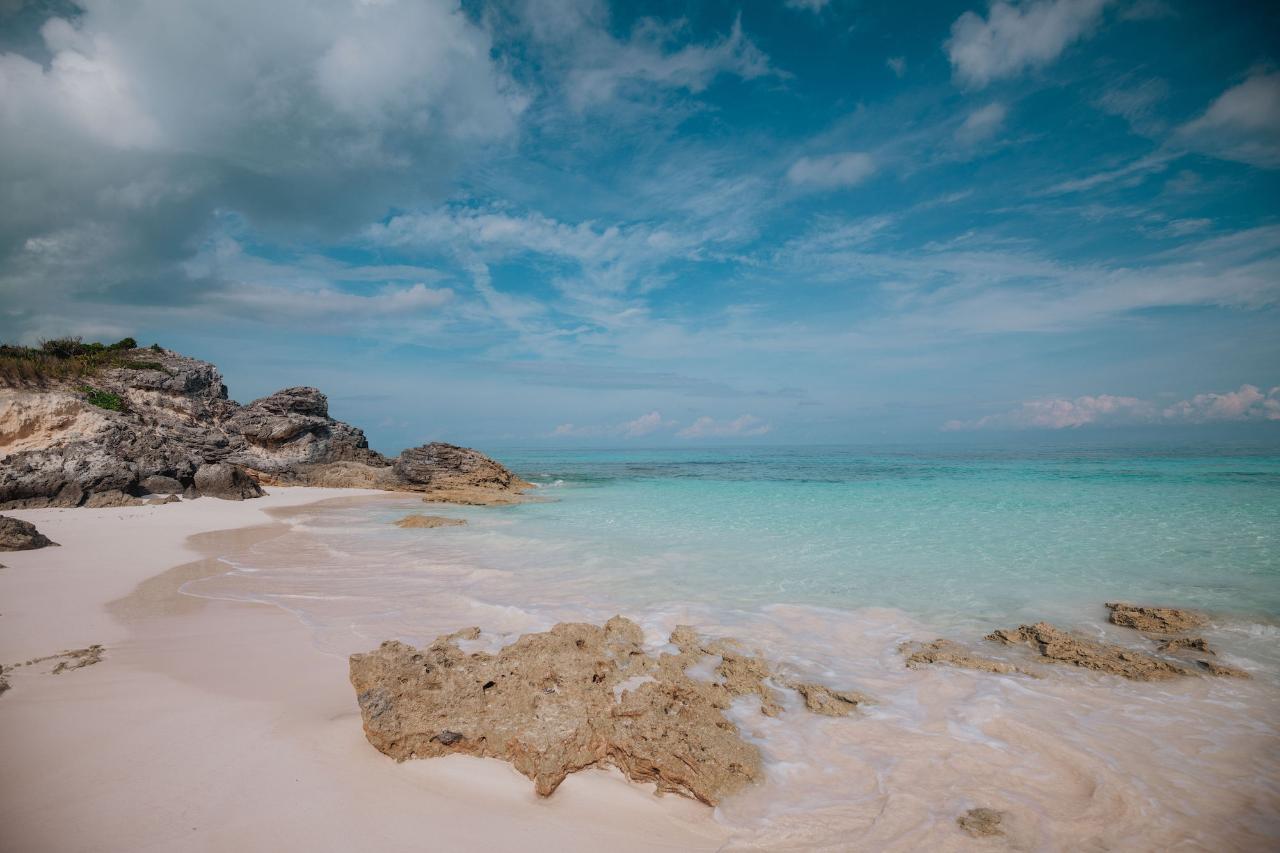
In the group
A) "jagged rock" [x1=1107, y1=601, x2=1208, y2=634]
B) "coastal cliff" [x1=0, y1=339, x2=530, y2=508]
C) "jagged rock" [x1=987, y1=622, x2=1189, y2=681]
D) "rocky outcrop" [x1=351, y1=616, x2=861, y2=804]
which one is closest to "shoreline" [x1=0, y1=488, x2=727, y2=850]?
"rocky outcrop" [x1=351, y1=616, x2=861, y2=804]

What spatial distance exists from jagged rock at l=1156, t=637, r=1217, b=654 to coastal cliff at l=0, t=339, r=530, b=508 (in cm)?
1797

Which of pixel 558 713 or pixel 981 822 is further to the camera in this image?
pixel 558 713

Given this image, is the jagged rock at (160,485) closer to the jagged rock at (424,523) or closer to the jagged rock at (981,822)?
the jagged rock at (424,523)

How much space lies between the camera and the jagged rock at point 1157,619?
6066 millimetres

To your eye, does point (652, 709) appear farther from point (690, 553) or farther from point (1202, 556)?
point (1202, 556)

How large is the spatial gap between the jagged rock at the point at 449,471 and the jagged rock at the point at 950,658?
18618 mm

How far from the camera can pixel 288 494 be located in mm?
20766

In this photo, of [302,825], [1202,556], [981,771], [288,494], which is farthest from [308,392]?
[1202,556]

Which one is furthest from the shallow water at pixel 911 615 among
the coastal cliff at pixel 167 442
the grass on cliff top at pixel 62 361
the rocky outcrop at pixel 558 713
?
the grass on cliff top at pixel 62 361

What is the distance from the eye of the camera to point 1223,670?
194 inches

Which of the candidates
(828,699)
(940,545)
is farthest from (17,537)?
(940,545)

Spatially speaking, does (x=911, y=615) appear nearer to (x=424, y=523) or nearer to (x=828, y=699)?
(x=828, y=699)

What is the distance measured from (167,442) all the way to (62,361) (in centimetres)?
1030

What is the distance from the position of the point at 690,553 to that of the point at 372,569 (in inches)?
222
